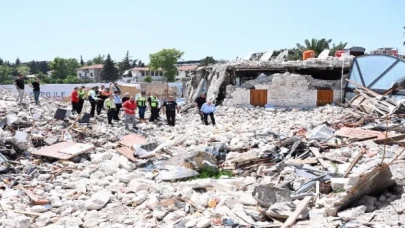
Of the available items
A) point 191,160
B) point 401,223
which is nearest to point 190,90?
point 191,160

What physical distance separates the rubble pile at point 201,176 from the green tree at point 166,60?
136 ft

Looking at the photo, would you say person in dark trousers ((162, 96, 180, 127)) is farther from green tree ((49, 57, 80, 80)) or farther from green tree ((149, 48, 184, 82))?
green tree ((49, 57, 80, 80))

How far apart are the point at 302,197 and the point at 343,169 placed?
152 centimetres

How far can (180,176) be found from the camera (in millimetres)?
6730

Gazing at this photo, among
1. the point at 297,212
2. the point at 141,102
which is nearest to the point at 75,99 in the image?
the point at 141,102

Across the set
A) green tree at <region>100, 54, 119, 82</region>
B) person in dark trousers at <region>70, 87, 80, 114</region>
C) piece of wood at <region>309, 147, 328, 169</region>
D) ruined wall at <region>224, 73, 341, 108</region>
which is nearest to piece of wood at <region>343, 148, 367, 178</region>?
piece of wood at <region>309, 147, 328, 169</region>

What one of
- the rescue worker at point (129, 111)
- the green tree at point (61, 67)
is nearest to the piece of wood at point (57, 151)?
the rescue worker at point (129, 111)

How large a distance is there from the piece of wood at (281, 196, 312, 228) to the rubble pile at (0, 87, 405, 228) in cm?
2

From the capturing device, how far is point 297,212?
429 centimetres

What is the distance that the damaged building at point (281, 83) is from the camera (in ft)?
50.7

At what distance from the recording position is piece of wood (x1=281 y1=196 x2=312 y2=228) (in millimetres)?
4105

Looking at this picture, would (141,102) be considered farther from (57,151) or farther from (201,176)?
(201,176)

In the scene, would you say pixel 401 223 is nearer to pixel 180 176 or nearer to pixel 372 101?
pixel 180 176

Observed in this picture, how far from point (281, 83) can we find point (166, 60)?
38064 millimetres
